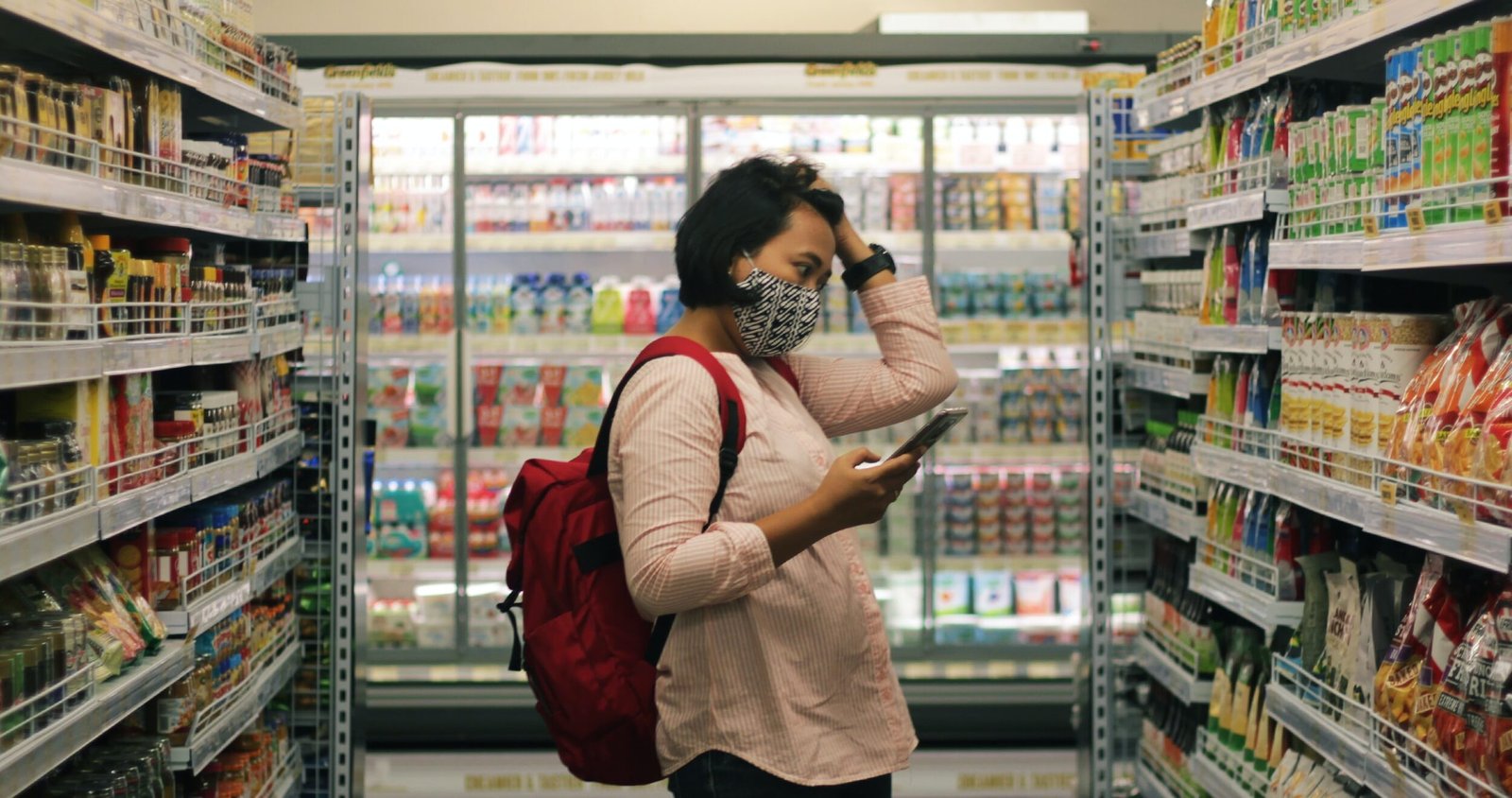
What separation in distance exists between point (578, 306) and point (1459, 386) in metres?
3.79

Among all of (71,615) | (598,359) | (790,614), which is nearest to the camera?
(790,614)

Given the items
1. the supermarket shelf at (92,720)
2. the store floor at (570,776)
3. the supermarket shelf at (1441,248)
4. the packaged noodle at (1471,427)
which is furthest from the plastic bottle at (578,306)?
the packaged noodle at (1471,427)

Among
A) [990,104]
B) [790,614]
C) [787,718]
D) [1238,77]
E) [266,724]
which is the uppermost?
[990,104]

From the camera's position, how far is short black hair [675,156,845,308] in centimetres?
187

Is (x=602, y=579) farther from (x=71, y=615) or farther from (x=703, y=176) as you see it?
(x=703, y=176)

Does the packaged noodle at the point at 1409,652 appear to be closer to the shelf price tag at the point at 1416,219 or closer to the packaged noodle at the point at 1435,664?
the packaged noodle at the point at 1435,664

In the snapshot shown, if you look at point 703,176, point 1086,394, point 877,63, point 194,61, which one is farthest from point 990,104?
point 194,61

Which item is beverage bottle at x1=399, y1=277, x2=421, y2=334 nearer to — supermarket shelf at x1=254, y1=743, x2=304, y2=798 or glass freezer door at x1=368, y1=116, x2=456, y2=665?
glass freezer door at x1=368, y1=116, x2=456, y2=665

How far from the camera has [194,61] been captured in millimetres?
2471

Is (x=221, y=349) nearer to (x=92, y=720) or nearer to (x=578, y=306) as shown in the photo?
(x=92, y=720)

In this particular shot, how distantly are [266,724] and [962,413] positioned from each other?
2.14 metres

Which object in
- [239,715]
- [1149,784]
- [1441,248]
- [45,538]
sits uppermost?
[1441,248]

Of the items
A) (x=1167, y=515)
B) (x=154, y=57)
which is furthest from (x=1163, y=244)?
(x=154, y=57)

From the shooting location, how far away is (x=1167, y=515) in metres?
3.05
